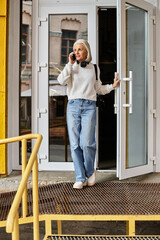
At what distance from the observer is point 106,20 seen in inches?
286

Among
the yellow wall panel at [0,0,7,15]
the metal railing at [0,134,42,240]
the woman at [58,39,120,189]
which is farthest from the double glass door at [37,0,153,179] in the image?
the metal railing at [0,134,42,240]

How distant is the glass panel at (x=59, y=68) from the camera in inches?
189

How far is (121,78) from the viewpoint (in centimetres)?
403

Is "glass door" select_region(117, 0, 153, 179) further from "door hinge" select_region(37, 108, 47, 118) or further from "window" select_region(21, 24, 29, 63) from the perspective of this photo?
"window" select_region(21, 24, 29, 63)

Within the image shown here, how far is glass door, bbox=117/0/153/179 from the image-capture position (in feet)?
13.4

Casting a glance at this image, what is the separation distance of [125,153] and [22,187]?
2.75 meters

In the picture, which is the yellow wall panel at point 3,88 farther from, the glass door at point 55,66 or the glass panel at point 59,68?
the glass panel at point 59,68

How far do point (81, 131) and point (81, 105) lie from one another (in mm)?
293

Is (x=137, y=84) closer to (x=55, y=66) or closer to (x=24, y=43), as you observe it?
(x=55, y=66)

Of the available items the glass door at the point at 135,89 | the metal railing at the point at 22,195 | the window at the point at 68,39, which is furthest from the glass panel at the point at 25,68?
the metal railing at the point at 22,195

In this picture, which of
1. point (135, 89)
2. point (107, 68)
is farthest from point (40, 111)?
point (107, 68)

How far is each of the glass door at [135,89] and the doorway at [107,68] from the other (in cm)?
188

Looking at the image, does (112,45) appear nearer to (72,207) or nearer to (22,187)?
(72,207)

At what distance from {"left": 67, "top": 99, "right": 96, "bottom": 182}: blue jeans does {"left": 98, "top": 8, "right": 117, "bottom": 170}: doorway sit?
2.90 m
